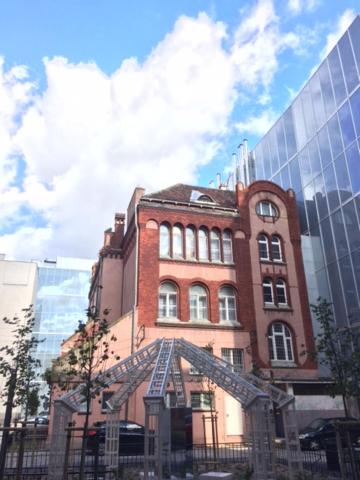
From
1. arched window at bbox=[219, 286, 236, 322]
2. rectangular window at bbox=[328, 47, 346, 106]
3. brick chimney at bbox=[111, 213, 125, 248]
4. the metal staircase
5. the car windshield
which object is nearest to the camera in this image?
the metal staircase

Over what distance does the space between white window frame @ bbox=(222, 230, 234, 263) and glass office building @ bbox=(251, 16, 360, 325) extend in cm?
824

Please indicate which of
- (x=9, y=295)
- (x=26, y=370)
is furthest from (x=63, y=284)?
(x=26, y=370)

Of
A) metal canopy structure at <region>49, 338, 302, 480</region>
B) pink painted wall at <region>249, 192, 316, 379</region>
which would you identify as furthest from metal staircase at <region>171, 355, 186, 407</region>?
→ pink painted wall at <region>249, 192, 316, 379</region>

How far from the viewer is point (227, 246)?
31906mm

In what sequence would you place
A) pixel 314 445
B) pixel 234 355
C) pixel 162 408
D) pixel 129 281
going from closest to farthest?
1. pixel 162 408
2. pixel 314 445
3. pixel 234 355
4. pixel 129 281

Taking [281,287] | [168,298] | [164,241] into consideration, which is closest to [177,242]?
[164,241]

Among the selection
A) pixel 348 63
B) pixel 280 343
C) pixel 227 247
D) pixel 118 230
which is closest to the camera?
pixel 280 343

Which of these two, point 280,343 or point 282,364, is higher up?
point 280,343

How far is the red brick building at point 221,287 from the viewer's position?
27547 mm

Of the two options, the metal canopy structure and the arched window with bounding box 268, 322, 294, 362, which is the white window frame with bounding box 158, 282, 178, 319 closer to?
the arched window with bounding box 268, 322, 294, 362

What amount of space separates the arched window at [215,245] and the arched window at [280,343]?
643 cm

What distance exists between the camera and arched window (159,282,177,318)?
28.7 m

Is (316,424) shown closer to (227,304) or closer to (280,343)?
A: (280,343)

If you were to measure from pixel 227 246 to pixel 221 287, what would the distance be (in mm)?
3398
